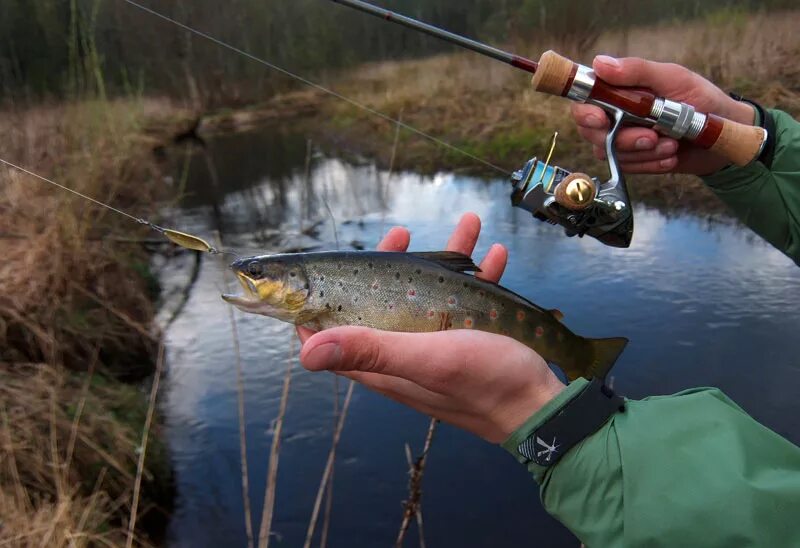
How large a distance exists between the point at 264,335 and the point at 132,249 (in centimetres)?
235

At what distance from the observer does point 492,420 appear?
1626 mm

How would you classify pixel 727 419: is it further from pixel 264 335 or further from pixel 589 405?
pixel 264 335

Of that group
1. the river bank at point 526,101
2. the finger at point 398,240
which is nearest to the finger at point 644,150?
the finger at point 398,240

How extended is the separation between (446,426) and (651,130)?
305 centimetres

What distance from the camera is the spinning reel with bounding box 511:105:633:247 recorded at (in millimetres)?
2029

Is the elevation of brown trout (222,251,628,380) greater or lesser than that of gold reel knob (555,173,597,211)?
lesser

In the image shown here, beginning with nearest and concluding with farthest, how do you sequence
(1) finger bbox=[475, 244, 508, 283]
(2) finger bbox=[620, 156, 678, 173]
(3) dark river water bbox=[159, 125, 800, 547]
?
(2) finger bbox=[620, 156, 678, 173], (1) finger bbox=[475, 244, 508, 283], (3) dark river water bbox=[159, 125, 800, 547]

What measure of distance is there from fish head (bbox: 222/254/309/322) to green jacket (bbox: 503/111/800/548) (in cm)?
101

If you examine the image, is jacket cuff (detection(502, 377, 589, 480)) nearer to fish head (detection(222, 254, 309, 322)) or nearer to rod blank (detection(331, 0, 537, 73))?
fish head (detection(222, 254, 309, 322))

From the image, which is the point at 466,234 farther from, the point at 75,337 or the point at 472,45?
the point at 75,337

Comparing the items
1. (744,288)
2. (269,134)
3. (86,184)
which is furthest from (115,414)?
(269,134)

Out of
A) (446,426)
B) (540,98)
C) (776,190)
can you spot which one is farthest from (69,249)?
(540,98)

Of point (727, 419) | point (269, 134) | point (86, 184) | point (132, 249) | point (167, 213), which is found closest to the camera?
point (727, 419)

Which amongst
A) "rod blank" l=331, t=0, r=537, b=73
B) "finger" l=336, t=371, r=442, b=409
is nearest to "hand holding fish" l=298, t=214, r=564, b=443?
"finger" l=336, t=371, r=442, b=409
